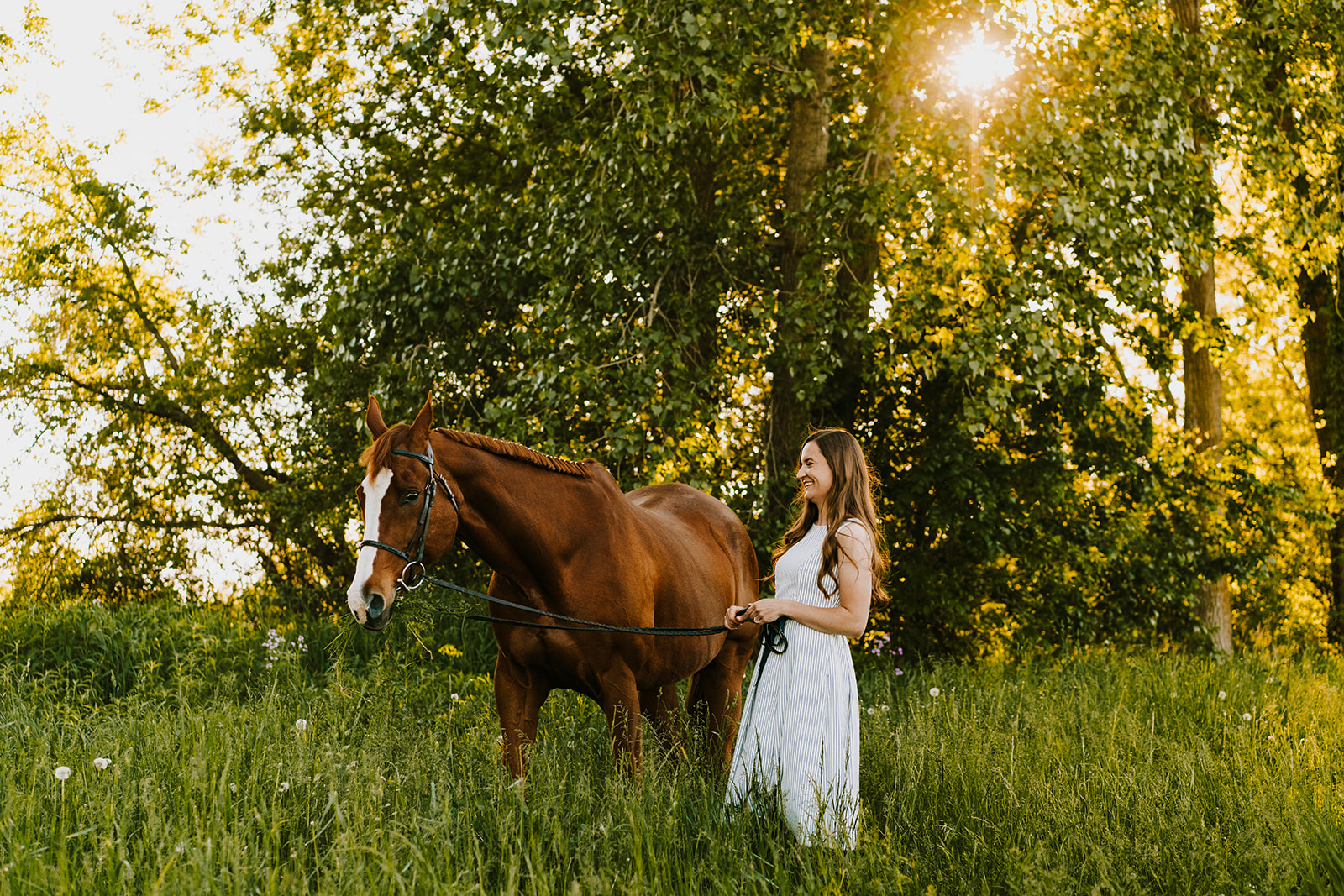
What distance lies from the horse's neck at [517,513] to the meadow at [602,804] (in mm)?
824

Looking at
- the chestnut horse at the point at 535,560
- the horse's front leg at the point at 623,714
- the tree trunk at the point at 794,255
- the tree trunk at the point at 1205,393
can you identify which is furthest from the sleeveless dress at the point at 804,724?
the tree trunk at the point at 1205,393

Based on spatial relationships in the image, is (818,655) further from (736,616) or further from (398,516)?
(398,516)

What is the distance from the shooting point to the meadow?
3.26 metres

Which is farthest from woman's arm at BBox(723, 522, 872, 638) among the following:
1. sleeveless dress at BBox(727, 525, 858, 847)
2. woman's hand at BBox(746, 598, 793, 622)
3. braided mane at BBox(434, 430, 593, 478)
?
braided mane at BBox(434, 430, 593, 478)

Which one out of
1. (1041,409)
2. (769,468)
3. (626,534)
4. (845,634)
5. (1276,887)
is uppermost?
(1041,409)

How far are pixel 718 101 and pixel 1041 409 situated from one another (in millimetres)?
4238

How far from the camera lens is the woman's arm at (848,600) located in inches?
151

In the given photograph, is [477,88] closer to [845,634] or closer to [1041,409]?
[1041,409]

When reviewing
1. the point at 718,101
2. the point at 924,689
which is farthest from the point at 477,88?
the point at 924,689

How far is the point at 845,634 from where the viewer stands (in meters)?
3.99

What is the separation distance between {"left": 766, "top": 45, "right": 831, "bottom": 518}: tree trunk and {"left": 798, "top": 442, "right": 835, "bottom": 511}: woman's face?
416 centimetres

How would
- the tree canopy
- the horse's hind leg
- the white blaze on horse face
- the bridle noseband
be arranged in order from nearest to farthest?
the white blaze on horse face < the bridle noseband < the horse's hind leg < the tree canopy

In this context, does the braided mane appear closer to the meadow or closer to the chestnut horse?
the chestnut horse

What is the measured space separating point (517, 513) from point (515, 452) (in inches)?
11.7
